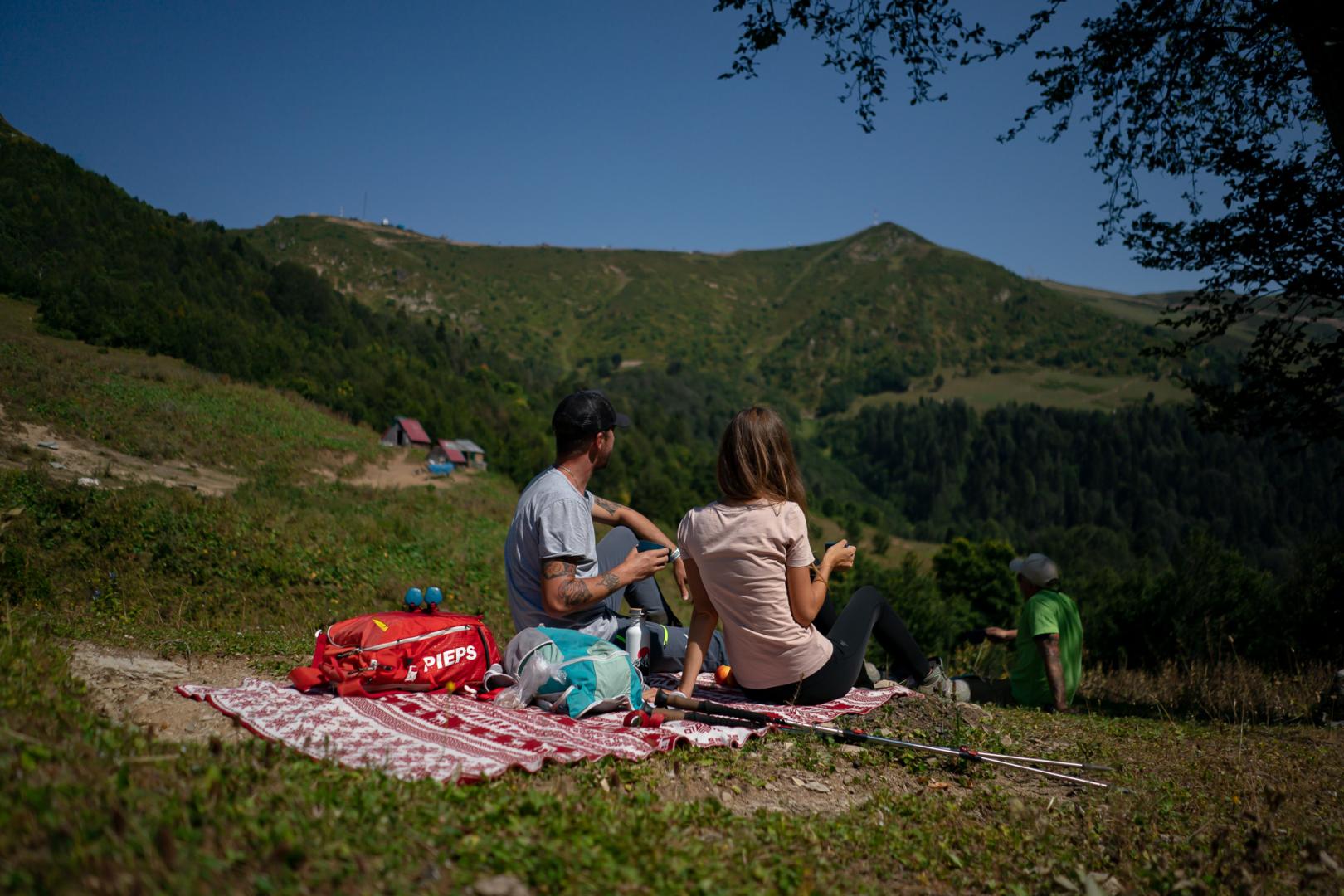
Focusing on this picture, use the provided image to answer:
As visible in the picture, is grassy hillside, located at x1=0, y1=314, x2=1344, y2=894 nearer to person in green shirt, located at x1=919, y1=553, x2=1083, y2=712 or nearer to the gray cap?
person in green shirt, located at x1=919, y1=553, x2=1083, y2=712

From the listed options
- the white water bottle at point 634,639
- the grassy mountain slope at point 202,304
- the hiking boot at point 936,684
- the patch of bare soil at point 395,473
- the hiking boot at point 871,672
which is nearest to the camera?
the white water bottle at point 634,639

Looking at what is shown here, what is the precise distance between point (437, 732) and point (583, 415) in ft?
6.23

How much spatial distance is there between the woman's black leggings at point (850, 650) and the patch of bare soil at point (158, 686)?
2.85 metres

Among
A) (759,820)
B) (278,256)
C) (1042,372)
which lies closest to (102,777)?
(759,820)

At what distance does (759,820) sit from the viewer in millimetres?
3023

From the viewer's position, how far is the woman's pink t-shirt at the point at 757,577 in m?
4.44

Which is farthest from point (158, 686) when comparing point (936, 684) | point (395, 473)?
point (395, 473)

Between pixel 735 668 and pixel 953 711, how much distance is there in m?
1.35

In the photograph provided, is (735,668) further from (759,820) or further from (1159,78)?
(1159,78)

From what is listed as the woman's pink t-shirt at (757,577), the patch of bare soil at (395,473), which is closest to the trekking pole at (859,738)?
the woman's pink t-shirt at (757,577)

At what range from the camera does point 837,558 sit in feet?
15.8

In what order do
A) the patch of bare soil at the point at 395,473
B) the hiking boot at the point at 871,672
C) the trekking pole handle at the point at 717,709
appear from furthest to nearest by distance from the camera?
the patch of bare soil at the point at 395,473, the hiking boot at the point at 871,672, the trekking pole handle at the point at 717,709

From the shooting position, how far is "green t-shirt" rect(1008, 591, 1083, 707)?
20.4ft

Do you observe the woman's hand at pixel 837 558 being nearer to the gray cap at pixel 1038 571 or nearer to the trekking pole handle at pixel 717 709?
the trekking pole handle at pixel 717 709
